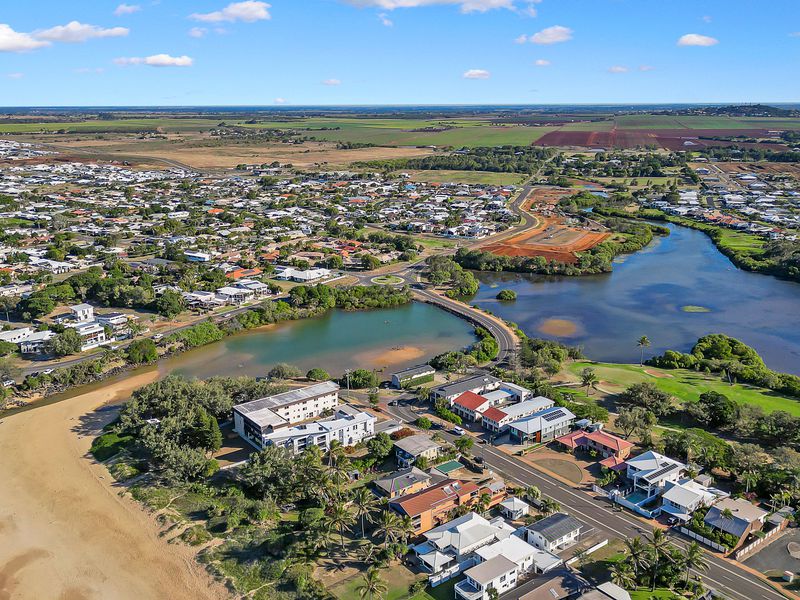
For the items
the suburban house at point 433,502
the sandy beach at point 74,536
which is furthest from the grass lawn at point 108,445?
the suburban house at point 433,502

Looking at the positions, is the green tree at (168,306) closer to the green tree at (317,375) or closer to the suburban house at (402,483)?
the green tree at (317,375)

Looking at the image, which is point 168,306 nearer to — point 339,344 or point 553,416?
point 339,344

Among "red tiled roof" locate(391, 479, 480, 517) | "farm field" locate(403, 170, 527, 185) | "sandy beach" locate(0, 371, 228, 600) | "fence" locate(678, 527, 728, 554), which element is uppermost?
"farm field" locate(403, 170, 527, 185)

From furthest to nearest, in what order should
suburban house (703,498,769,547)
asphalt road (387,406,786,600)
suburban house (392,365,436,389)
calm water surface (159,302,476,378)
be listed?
calm water surface (159,302,476,378) < suburban house (392,365,436,389) < suburban house (703,498,769,547) < asphalt road (387,406,786,600)

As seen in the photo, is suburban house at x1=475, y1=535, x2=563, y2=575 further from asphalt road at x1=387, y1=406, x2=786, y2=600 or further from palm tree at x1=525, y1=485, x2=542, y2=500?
palm tree at x1=525, y1=485, x2=542, y2=500

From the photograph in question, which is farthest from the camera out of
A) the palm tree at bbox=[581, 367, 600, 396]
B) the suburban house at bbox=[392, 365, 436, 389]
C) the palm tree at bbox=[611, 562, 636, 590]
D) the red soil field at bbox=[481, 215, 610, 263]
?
the red soil field at bbox=[481, 215, 610, 263]

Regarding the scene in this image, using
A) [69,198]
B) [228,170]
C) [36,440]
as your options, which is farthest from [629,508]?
[228,170]

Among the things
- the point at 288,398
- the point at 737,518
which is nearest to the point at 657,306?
the point at 737,518

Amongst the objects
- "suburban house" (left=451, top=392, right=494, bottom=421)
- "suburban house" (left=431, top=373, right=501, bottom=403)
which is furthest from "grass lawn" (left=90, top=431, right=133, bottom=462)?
"suburban house" (left=451, top=392, right=494, bottom=421)
